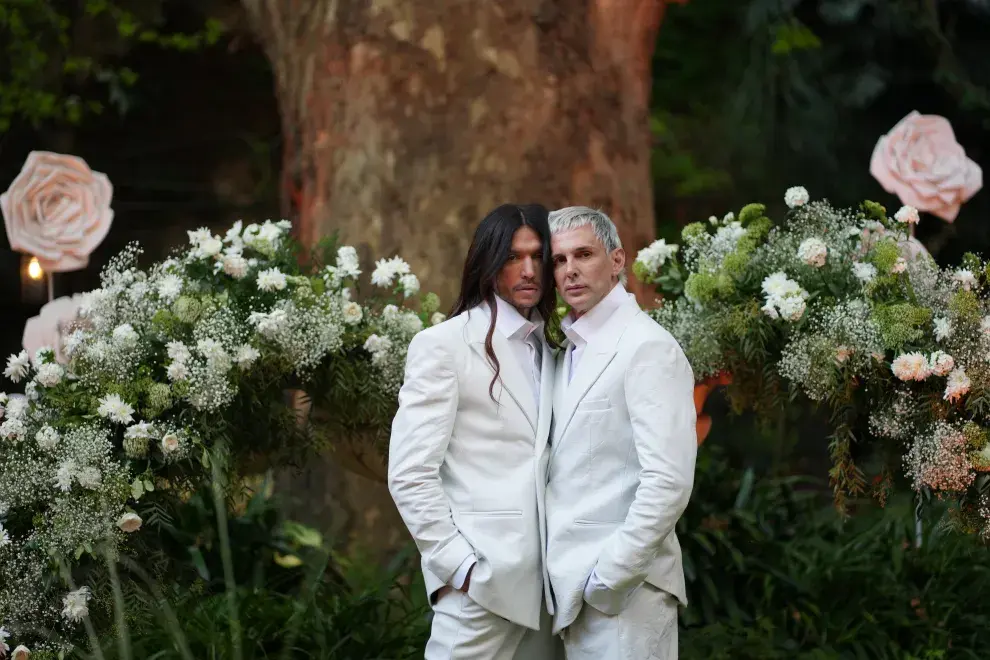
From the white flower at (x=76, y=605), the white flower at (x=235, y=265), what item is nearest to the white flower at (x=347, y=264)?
the white flower at (x=235, y=265)

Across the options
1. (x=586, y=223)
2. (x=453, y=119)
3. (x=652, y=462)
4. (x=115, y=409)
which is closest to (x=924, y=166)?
(x=453, y=119)

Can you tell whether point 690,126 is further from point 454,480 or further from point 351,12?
point 454,480

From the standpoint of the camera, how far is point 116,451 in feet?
11.1

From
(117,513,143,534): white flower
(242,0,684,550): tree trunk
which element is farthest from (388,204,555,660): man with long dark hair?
(242,0,684,550): tree trunk

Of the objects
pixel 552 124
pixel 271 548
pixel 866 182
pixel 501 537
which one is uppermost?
pixel 552 124

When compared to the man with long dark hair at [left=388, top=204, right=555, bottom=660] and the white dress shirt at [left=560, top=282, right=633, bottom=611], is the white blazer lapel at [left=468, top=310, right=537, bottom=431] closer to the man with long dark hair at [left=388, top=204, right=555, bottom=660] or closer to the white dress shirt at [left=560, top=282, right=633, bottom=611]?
the man with long dark hair at [left=388, top=204, right=555, bottom=660]

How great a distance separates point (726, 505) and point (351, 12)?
2618mm

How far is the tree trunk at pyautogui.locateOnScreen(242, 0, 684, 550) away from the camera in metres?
4.85

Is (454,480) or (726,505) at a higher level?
(454,480)

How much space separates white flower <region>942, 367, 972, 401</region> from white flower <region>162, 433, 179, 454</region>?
2137 millimetres

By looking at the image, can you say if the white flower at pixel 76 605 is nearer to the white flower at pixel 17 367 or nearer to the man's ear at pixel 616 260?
the white flower at pixel 17 367

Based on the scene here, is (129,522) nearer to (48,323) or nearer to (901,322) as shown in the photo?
(48,323)

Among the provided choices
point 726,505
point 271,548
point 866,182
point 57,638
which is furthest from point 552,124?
point 866,182

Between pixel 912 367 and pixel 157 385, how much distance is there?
2.12 m
